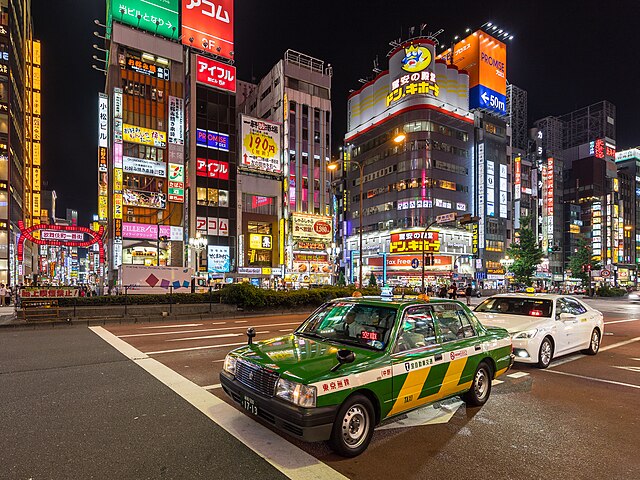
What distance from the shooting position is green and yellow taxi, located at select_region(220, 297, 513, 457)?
3.88m

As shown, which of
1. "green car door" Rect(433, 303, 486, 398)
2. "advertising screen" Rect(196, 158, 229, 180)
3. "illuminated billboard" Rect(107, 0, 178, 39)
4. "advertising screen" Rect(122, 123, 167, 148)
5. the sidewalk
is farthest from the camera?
"advertising screen" Rect(196, 158, 229, 180)

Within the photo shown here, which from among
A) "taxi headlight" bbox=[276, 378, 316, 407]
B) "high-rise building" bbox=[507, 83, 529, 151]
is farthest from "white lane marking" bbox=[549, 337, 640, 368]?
"high-rise building" bbox=[507, 83, 529, 151]

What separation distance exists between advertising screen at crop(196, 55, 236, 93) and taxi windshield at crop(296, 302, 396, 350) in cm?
5092

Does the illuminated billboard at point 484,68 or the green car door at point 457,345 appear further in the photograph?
the illuminated billboard at point 484,68

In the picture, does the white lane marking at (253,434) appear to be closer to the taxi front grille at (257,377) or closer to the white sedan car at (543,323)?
the taxi front grille at (257,377)

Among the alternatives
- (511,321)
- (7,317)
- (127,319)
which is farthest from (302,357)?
(7,317)

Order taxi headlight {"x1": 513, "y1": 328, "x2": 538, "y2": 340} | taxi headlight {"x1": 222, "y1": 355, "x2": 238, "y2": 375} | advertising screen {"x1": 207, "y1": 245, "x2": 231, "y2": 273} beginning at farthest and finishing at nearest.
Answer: advertising screen {"x1": 207, "y1": 245, "x2": 231, "y2": 273} → taxi headlight {"x1": 513, "y1": 328, "x2": 538, "y2": 340} → taxi headlight {"x1": 222, "y1": 355, "x2": 238, "y2": 375}

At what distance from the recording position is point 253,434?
4.55 m

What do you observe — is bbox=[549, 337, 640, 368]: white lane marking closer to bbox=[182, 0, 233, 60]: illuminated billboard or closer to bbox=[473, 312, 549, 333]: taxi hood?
bbox=[473, 312, 549, 333]: taxi hood

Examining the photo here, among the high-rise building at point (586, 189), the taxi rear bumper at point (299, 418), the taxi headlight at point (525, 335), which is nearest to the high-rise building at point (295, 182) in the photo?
the taxi headlight at point (525, 335)

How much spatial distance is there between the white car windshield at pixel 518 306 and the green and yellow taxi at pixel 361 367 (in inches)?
134

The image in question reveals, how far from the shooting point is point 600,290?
4503 centimetres

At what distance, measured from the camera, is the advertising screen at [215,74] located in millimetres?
49438

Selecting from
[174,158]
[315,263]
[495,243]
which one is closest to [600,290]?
[495,243]
